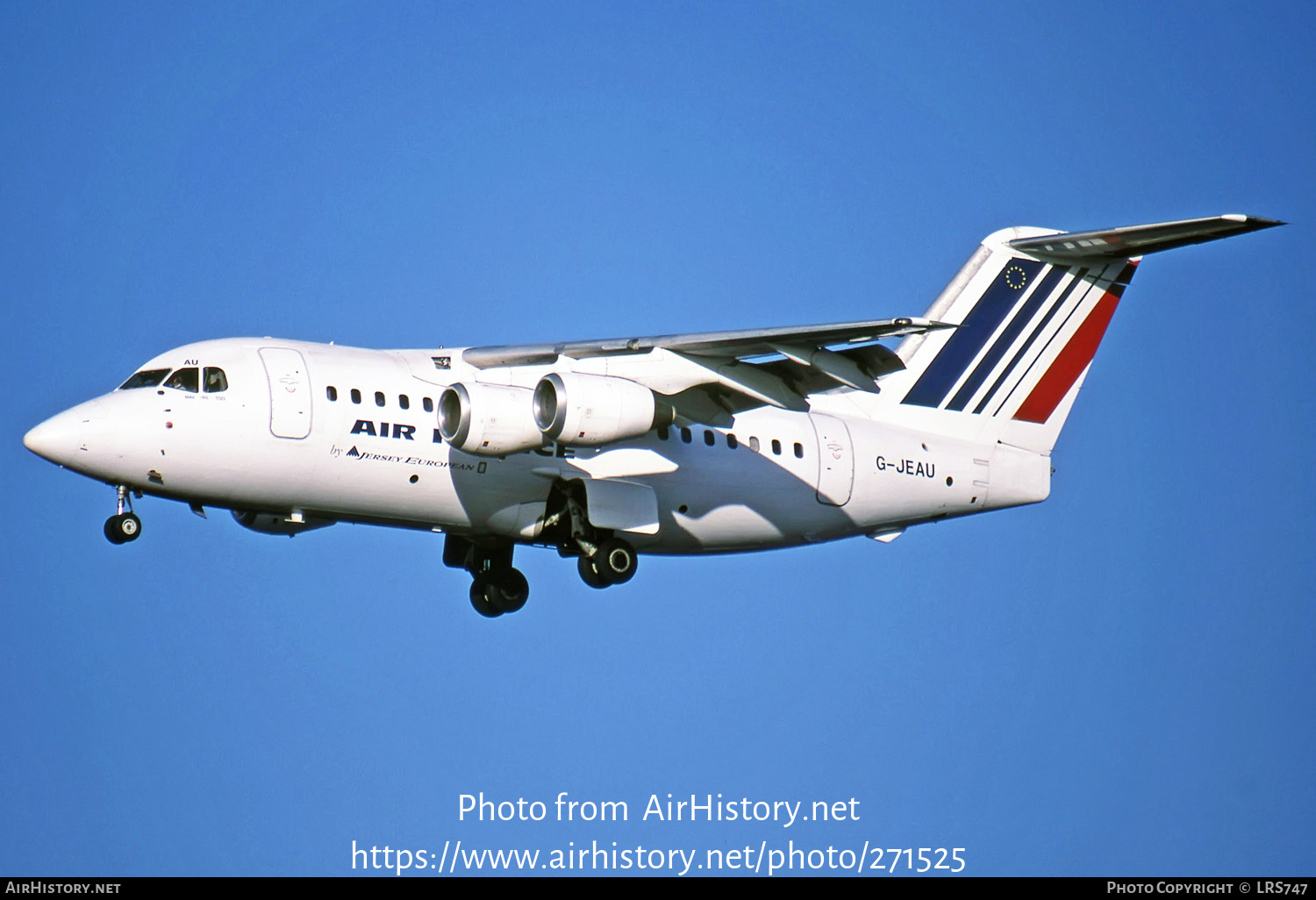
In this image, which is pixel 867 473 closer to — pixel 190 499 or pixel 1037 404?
pixel 1037 404

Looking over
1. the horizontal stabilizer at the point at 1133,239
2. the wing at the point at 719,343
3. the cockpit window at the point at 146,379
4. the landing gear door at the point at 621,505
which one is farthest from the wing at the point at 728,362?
the horizontal stabilizer at the point at 1133,239

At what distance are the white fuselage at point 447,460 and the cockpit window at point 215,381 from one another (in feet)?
0.14

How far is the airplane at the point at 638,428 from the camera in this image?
15359 mm

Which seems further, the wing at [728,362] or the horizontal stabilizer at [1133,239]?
the horizontal stabilizer at [1133,239]

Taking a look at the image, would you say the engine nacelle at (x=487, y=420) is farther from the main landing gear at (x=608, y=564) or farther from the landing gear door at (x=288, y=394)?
the main landing gear at (x=608, y=564)

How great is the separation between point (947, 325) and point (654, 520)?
3.71 meters

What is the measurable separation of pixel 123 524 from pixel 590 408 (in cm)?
406

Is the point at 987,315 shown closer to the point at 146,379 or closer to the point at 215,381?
the point at 215,381

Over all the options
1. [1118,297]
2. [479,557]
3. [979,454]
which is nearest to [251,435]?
[479,557]

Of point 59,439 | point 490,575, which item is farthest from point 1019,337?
point 59,439

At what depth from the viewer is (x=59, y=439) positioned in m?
15.0

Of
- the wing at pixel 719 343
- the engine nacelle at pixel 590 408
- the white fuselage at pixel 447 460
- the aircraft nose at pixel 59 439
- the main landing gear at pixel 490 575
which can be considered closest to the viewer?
the wing at pixel 719 343

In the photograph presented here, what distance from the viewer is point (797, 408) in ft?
53.6
